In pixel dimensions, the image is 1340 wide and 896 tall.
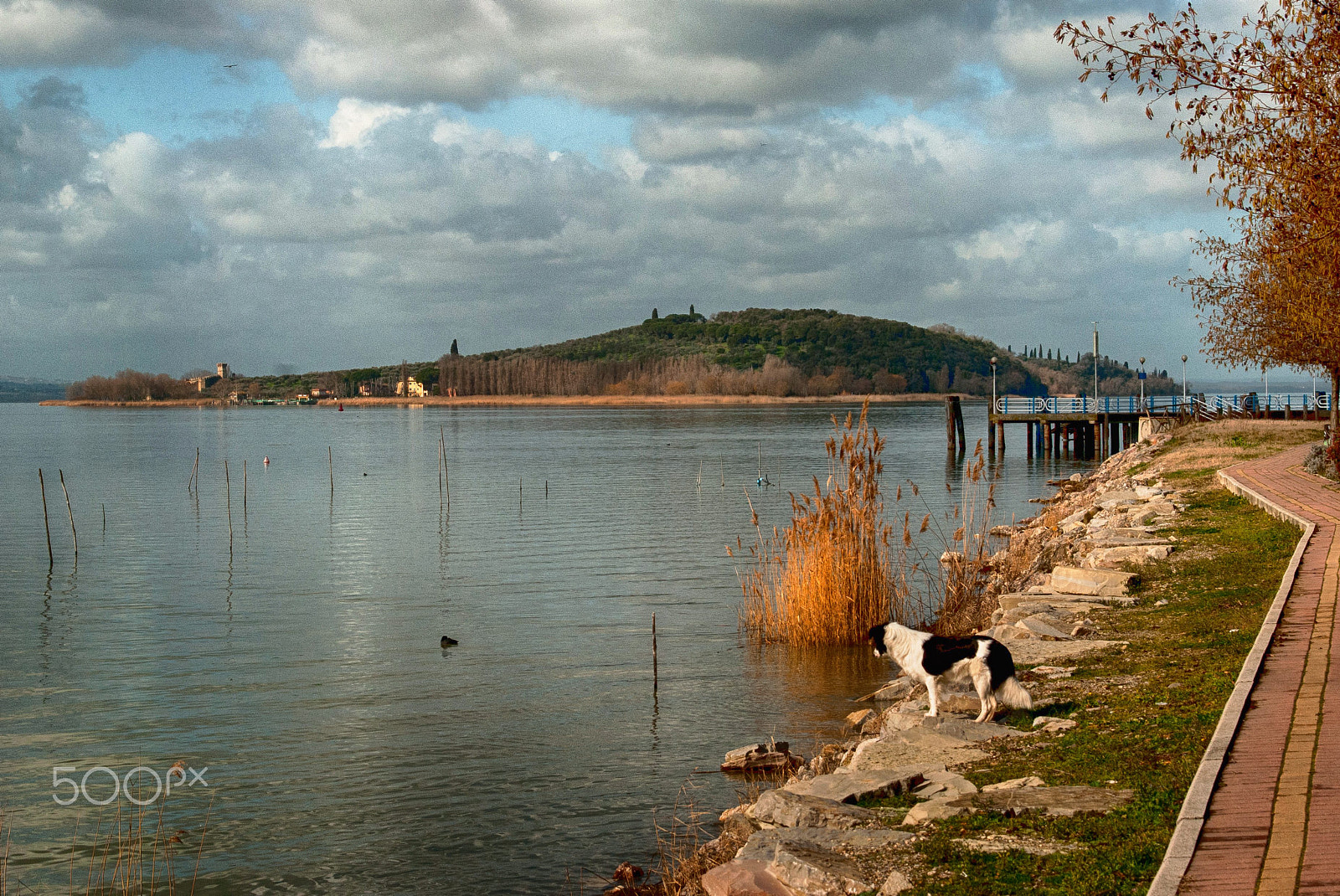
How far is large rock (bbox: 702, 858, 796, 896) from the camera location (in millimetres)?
5613

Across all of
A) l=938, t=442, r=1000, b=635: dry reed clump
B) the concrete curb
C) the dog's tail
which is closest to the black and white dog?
the dog's tail

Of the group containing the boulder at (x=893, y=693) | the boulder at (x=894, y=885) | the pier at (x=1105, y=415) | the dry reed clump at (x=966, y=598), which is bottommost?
the boulder at (x=893, y=693)

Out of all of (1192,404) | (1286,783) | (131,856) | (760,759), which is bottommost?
(131,856)

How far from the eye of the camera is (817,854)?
5688 mm

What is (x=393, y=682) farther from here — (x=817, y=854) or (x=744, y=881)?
(x=817, y=854)

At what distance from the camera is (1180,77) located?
389 inches

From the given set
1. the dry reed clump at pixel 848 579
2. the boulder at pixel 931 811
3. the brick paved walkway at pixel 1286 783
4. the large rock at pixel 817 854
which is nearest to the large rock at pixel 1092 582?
the dry reed clump at pixel 848 579

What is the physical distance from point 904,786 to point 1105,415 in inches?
2066

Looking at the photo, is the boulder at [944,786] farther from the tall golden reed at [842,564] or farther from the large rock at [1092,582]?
the tall golden reed at [842,564]

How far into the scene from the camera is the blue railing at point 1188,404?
4962cm

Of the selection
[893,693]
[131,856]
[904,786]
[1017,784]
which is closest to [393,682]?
[131,856]

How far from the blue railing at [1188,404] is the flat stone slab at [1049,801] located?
152 ft

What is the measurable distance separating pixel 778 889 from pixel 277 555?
22.2 metres
